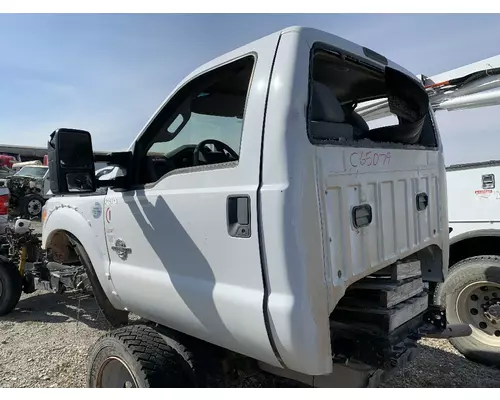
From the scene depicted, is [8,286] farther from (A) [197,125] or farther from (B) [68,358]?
→ (A) [197,125]

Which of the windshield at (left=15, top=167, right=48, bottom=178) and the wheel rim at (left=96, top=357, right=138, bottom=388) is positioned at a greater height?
the windshield at (left=15, top=167, right=48, bottom=178)

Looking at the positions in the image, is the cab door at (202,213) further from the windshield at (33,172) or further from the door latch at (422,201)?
the windshield at (33,172)

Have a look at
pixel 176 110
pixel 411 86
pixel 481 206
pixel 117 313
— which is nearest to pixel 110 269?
pixel 117 313

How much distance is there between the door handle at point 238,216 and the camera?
1.93 m

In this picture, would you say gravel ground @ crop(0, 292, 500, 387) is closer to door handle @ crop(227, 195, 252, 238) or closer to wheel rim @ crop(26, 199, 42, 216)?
door handle @ crop(227, 195, 252, 238)

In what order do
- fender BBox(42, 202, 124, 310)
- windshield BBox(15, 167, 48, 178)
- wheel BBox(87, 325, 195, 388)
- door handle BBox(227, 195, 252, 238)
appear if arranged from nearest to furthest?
door handle BBox(227, 195, 252, 238)
wheel BBox(87, 325, 195, 388)
fender BBox(42, 202, 124, 310)
windshield BBox(15, 167, 48, 178)

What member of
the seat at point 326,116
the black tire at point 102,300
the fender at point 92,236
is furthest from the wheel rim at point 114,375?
the seat at point 326,116

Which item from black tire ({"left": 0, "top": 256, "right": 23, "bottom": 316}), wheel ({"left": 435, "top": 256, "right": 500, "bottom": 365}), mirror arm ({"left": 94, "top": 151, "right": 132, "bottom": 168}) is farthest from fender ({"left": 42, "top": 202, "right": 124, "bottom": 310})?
wheel ({"left": 435, "top": 256, "right": 500, "bottom": 365})

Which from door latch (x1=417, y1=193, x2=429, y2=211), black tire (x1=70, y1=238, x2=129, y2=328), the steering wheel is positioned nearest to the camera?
the steering wheel

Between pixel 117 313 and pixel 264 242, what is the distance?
191cm

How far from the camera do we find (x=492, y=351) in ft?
12.8

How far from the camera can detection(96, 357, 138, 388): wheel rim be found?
2.52 metres

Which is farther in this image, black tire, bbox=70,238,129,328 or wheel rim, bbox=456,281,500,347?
wheel rim, bbox=456,281,500,347

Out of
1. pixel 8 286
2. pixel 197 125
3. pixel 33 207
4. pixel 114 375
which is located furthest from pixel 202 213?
pixel 33 207
